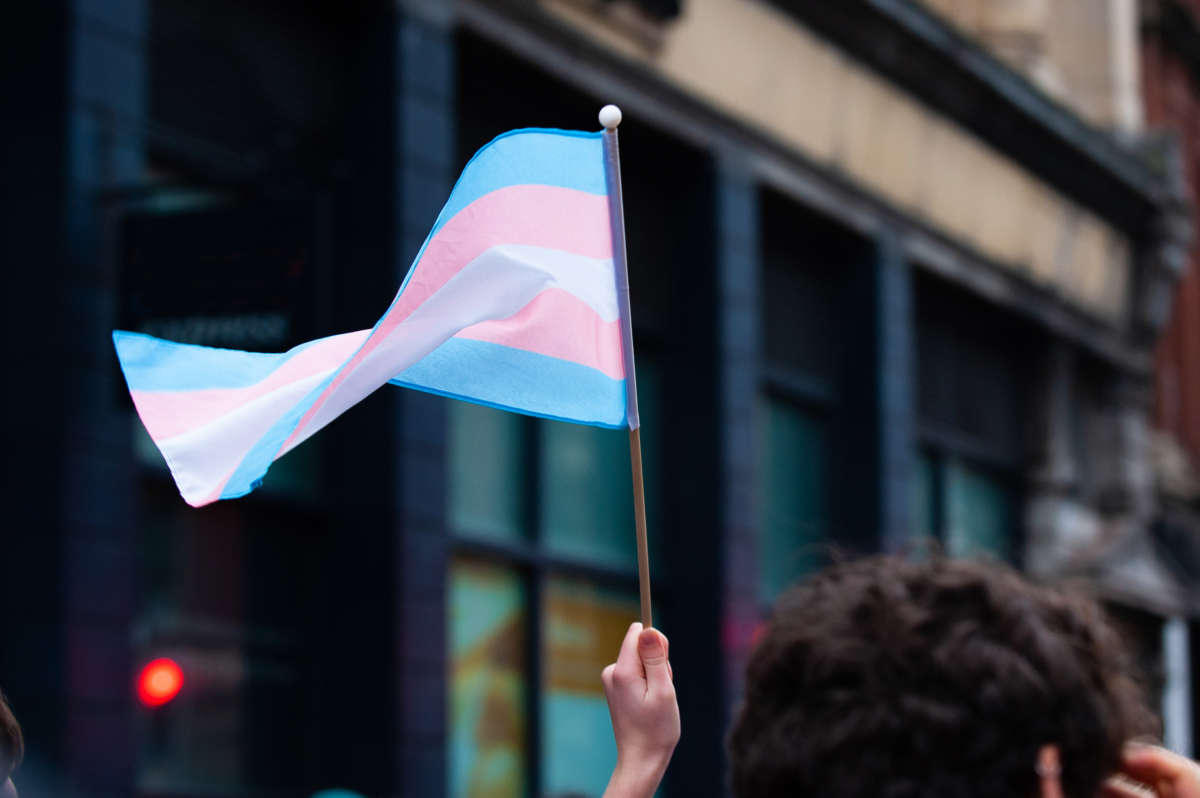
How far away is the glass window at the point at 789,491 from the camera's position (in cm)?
1337

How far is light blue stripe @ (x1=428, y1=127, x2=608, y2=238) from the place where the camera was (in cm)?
347

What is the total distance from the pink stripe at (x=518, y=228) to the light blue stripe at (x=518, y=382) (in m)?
0.14

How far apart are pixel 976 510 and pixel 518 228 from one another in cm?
1377

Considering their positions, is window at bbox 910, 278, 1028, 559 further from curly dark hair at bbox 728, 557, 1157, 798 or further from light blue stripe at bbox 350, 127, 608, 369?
curly dark hair at bbox 728, 557, 1157, 798

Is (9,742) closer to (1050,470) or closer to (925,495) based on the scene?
(925,495)

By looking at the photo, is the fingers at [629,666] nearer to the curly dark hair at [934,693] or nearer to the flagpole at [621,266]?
the flagpole at [621,266]

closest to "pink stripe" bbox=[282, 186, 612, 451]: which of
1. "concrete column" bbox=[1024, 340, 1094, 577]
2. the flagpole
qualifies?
the flagpole

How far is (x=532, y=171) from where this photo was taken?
11.5 feet

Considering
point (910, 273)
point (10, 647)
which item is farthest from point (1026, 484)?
point (10, 647)

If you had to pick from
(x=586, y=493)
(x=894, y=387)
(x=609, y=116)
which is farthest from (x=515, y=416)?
(x=609, y=116)

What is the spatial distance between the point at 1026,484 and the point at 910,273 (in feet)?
11.6

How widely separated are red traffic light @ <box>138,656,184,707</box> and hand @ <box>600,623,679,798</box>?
6.24 m

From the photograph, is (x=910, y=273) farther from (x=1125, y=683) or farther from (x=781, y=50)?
(x=1125, y=683)

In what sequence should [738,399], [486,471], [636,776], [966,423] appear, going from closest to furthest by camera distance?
[636,776]
[486,471]
[738,399]
[966,423]
